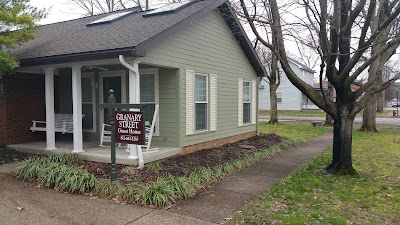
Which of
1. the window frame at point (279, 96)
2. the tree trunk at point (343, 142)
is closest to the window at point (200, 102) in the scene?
the tree trunk at point (343, 142)

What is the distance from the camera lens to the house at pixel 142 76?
25.7ft

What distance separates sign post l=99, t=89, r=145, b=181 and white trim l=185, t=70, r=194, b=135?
3046mm

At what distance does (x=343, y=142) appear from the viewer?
24.7 feet

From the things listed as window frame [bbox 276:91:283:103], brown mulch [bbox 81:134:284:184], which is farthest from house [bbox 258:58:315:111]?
brown mulch [bbox 81:134:284:184]

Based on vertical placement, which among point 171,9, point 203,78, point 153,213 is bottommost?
point 153,213

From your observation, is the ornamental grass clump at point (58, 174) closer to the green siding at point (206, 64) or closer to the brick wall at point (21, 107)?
the green siding at point (206, 64)

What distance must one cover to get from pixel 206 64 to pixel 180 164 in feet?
12.1

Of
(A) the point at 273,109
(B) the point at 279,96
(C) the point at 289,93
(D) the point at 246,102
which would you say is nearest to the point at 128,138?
(D) the point at 246,102

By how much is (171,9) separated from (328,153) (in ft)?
22.1

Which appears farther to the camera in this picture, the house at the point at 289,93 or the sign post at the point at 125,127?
the house at the point at 289,93

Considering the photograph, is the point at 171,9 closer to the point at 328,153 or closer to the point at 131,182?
the point at 131,182

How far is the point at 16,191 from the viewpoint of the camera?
6.21m

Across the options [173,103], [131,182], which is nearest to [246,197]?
[131,182]

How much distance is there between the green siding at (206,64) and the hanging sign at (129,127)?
1655 mm
